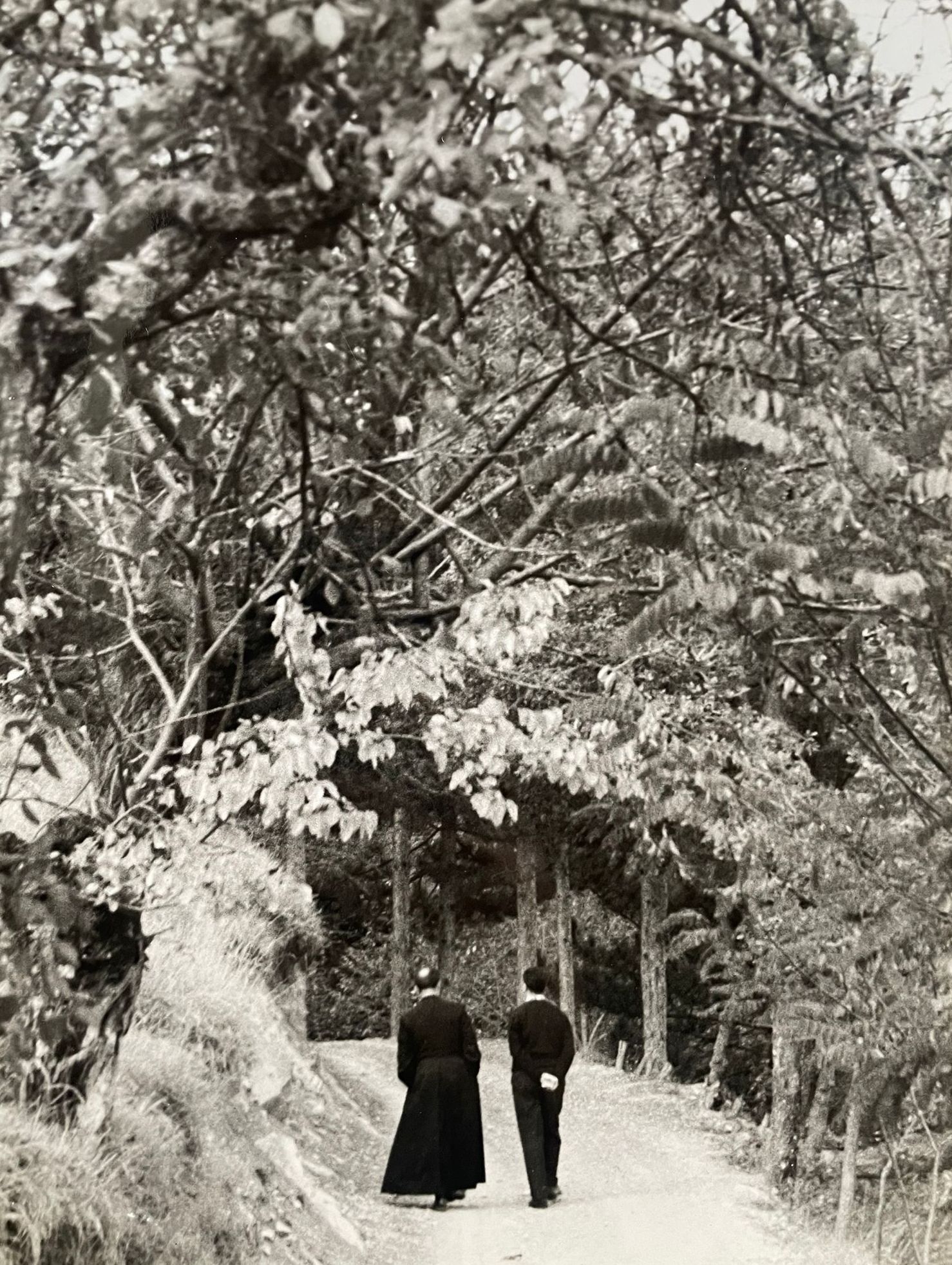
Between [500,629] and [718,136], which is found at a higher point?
[718,136]

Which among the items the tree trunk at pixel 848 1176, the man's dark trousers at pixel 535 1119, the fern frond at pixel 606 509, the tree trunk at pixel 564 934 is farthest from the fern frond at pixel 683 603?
the tree trunk at pixel 564 934

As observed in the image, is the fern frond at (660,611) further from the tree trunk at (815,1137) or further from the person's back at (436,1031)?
the tree trunk at (815,1137)

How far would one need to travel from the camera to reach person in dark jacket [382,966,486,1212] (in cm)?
1093

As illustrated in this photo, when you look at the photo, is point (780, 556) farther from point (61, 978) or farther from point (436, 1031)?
point (436, 1031)

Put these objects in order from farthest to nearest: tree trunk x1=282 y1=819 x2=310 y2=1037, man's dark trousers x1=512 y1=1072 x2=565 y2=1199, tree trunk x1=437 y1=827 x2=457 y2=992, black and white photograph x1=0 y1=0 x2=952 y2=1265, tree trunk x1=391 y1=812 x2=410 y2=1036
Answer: tree trunk x1=437 y1=827 x2=457 y2=992, tree trunk x1=391 y1=812 x2=410 y2=1036, tree trunk x1=282 y1=819 x2=310 y2=1037, man's dark trousers x1=512 y1=1072 x2=565 y2=1199, black and white photograph x1=0 y1=0 x2=952 y2=1265

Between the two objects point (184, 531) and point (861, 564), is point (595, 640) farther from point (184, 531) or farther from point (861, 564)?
point (861, 564)

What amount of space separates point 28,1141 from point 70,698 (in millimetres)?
2436

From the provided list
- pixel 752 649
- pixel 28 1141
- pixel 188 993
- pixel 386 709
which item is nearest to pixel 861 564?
pixel 752 649

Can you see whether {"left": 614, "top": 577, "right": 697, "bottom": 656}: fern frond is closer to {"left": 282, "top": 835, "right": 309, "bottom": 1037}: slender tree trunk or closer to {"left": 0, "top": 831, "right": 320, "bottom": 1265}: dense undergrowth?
{"left": 0, "top": 831, "right": 320, "bottom": 1265}: dense undergrowth

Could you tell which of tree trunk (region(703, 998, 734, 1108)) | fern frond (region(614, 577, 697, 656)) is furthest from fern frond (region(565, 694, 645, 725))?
tree trunk (region(703, 998, 734, 1108))

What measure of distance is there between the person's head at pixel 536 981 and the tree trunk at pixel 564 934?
12.7m

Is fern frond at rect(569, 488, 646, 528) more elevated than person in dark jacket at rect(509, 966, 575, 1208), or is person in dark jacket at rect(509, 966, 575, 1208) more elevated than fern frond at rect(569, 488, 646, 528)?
fern frond at rect(569, 488, 646, 528)

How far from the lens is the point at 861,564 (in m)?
3.93

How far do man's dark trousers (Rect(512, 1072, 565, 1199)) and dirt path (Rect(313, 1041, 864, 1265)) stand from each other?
0.95 ft
